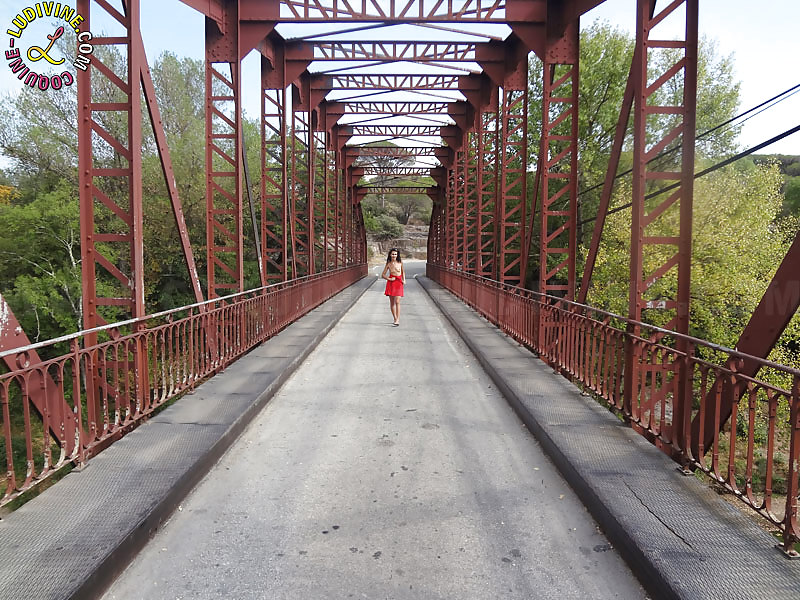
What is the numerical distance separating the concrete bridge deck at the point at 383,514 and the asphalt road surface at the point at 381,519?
0.02 meters

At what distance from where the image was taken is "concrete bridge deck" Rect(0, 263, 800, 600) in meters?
3.02

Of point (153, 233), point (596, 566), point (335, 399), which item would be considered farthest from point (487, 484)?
point (153, 233)

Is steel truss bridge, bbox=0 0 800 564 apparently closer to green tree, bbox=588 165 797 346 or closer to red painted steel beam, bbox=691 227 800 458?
red painted steel beam, bbox=691 227 800 458

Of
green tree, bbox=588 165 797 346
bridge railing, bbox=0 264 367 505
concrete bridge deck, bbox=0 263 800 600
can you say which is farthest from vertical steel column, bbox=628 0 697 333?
green tree, bbox=588 165 797 346

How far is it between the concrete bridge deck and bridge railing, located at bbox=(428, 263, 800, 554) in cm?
19

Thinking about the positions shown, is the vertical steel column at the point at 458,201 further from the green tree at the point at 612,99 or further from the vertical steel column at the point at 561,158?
the vertical steel column at the point at 561,158

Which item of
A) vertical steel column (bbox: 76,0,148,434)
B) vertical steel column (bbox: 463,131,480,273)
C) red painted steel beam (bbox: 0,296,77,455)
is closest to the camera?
red painted steel beam (bbox: 0,296,77,455)

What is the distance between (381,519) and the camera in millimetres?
3855

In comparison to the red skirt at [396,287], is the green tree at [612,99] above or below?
above

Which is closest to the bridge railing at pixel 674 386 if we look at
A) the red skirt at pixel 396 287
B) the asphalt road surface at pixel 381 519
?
the asphalt road surface at pixel 381 519

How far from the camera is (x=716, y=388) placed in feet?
13.1

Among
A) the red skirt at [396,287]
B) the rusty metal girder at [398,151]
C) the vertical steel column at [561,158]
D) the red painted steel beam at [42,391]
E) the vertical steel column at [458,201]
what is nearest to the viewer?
the red painted steel beam at [42,391]

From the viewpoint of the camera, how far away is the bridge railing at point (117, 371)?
370 centimetres

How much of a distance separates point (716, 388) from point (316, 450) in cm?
326
